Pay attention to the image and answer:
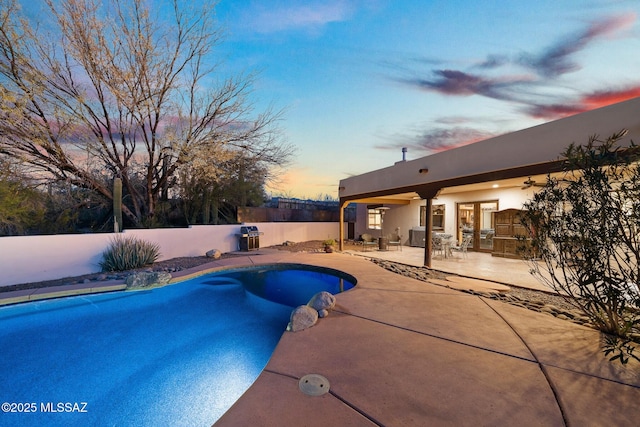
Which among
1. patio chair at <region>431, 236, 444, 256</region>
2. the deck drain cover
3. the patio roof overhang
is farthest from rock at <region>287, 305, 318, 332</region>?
patio chair at <region>431, 236, 444, 256</region>

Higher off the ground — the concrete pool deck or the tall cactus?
the tall cactus

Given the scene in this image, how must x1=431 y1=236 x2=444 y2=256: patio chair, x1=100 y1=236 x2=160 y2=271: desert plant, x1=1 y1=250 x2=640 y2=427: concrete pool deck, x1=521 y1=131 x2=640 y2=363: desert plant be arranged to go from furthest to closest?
1. x1=431 y1=236 x2=444 y2=256: patio chair
2. x1=100 y1=236 x2=160 y2=271: desert plant
3. x1=521 y1=131 x2=640 y2=363: desert plant
4. x1=1 y1=250 x2=640 y2=427: concrete pool deck

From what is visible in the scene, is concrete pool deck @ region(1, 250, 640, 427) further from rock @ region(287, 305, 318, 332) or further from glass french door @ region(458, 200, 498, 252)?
glass french door @ region(458, 200, 498, 252)

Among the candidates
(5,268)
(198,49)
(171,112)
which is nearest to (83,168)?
(171,112)

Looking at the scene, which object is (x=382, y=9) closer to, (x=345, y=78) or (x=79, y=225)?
(x=345, y=78)

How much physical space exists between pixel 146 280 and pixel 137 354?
2.73 meters

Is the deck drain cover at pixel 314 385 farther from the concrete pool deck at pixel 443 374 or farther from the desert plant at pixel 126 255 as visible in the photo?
the desert plant at pixel 126 255

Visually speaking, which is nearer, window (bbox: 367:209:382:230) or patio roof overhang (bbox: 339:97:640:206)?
patio roof overhang (bbox: 339:97:640:206)

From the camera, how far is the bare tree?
7.64 meters

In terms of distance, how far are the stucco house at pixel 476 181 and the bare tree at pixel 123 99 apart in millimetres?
6104

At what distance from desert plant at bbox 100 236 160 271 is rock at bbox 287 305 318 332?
631 centimetres

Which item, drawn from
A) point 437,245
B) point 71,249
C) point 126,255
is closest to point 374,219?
point 437,245

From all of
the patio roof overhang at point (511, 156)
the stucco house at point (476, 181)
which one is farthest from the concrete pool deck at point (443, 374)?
the patio roof overhang at point (511, 156)

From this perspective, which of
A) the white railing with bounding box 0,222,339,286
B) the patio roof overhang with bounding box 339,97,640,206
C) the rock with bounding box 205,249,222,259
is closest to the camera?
the patio roof overhang with bounding box 339,97,640,206
